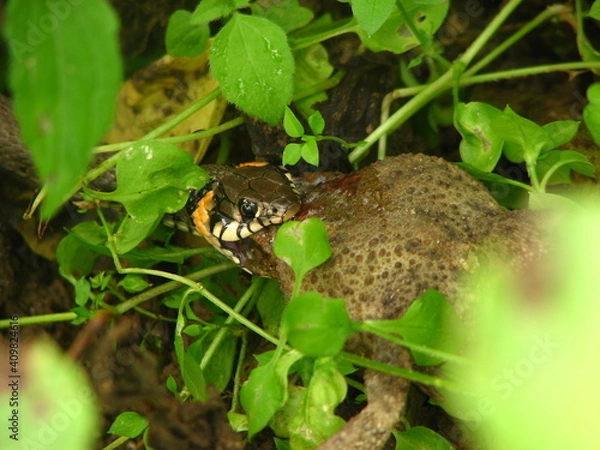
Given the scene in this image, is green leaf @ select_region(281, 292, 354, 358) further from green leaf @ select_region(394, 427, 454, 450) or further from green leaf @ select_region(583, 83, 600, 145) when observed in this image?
green leaf @ select_region(583, 83, 600, 145)

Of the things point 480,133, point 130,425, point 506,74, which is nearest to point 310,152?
point 480,133

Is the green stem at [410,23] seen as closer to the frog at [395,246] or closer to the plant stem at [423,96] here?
the plant stem at [423,96]

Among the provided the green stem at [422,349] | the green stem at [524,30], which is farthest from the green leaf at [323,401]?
the green stem at [524,30]

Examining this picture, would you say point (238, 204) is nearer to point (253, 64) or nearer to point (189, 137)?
point (189, 137)

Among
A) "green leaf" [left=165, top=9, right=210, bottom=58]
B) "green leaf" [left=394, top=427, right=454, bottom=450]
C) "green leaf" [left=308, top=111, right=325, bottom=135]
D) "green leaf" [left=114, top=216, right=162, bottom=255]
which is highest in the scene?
"green leaf" [left=165, top=9, right=210, bottom=58]

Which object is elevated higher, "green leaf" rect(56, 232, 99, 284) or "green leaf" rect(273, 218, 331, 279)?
"green leaf" rect(273, 218, 331, 279)

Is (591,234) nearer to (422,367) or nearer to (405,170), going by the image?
(422,367)

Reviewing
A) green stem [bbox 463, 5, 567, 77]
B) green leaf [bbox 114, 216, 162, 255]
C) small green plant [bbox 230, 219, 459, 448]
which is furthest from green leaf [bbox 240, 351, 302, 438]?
green stem [bbox 463, 5, 567, 77]

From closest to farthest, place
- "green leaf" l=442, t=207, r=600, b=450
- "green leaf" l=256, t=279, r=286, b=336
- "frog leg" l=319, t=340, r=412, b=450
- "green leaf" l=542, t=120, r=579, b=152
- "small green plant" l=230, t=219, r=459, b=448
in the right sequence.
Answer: "green leaf" l=442, t=207, r=600, b=450
"small green plant" l=230, t=219, r=459, b=448
"frog leg" l=319, t=340, r=412, b=450
"green leaf" l=542, t=120, r=579, b=152
"green leaf" l=256, t=279, r=286, b=336
